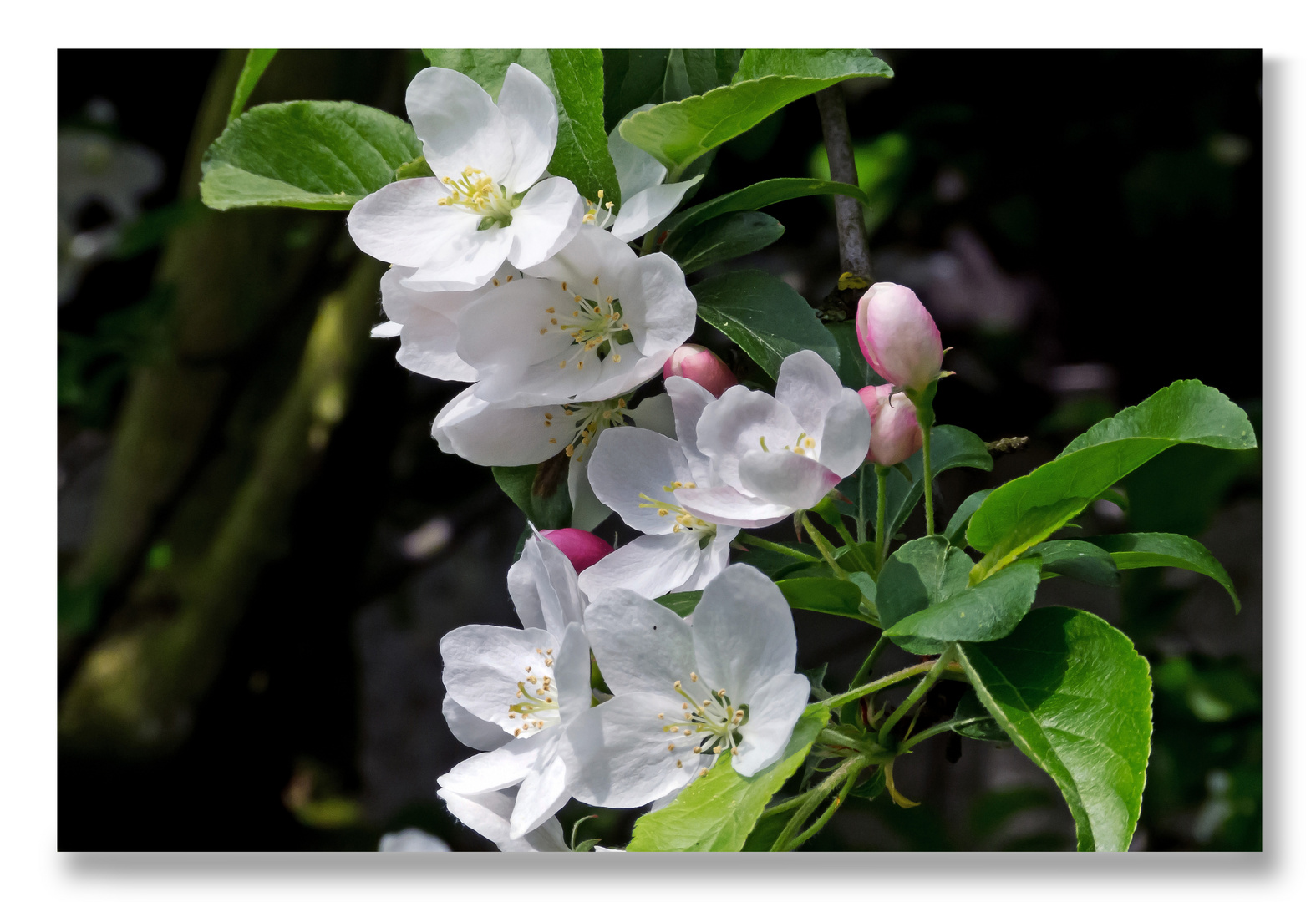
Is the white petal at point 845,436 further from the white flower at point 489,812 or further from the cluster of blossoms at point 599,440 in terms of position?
the white flower at point 489,812

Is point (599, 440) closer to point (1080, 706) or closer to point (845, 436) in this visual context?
point (845, 436)

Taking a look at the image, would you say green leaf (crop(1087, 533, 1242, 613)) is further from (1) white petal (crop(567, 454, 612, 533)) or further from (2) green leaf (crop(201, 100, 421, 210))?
(2) green leaf (crop(201, 100, 421, 210))

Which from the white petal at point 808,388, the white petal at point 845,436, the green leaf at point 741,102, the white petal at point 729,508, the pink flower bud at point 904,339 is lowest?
the white petal at point 729,508

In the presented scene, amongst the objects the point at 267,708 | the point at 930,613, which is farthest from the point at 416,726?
the point at 930,613

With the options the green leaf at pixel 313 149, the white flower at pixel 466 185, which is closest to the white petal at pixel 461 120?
the white flower at pixel 466 185

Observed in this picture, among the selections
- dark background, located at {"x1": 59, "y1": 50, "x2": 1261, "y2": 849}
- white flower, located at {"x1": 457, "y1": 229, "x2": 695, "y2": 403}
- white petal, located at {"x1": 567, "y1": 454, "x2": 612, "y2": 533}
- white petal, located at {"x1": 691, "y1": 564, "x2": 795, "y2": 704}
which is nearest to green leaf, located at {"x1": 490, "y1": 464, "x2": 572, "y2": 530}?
white petal, located at {"x1": 567, "y1": 454, "x2": 612, "y2": 533}

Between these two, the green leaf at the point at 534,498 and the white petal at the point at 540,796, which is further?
the green leaf at the point at 534,498
